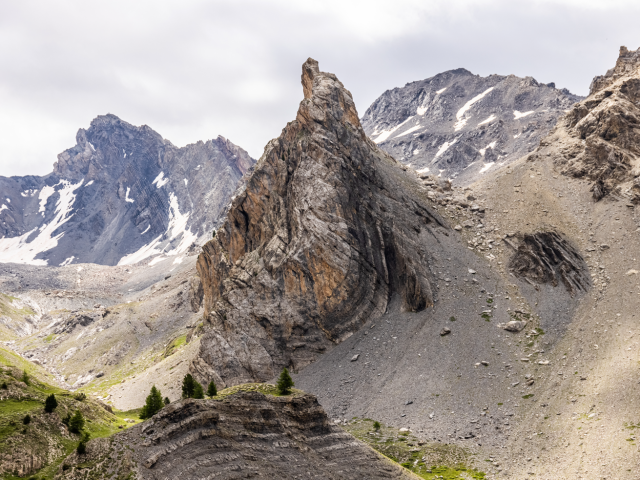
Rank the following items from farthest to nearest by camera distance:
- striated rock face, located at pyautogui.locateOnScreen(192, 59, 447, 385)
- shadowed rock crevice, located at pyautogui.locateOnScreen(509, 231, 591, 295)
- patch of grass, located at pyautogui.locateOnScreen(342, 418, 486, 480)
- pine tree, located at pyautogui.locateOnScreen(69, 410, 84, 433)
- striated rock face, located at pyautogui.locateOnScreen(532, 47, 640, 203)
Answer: striated rock face, located at pyautogui.locateOnScreen(532, 47, 640, 203)
striated rock face, located at pyautogui.locateOnScreen(192, 59, 447, 385)
shadowed rock crevice, located at pyautogui.locateOnScreen(509, 231, 591, 295)
patch of grass, located at pyautogui.locateOnScreen(342, 418, 486, 480)
pine tree, located at pyautogui.locateOnScreen(69, 410, 84, 433)

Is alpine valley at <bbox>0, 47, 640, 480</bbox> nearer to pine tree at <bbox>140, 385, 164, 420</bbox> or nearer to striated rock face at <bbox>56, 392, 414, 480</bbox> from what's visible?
striated rock face at <bbox>56, 392, 414, 480</bbox>

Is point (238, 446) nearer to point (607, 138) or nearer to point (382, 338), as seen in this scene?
point (382, 338)

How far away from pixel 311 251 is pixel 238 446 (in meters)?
59.7

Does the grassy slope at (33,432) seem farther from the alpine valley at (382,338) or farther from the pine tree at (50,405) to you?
the pine tree at (50,405)

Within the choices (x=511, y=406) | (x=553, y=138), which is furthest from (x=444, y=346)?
(x=553, y=138)

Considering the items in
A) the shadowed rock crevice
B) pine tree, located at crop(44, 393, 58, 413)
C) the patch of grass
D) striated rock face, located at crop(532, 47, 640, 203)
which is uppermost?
striated rock face, located at crop(532, 47, 640, 203)

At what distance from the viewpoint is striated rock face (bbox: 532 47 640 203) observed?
333ft

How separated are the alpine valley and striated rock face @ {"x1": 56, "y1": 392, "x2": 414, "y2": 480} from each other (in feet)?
0.51

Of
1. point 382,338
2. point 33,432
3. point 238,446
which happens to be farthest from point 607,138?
point 33,432

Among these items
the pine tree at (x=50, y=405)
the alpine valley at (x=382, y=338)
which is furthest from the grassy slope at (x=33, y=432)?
the pine tree at (x=50, y=405)

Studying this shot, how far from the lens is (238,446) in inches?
1364

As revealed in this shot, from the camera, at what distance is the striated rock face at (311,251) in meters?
88.7

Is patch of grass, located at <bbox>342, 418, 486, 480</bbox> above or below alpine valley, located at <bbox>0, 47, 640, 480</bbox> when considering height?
below

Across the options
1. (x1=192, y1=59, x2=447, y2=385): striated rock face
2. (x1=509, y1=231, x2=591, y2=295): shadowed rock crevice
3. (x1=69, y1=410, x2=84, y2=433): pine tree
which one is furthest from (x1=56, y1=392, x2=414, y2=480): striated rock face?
(x1=509, y1=231, x2=591, y2=295): shadowed rock crevice
